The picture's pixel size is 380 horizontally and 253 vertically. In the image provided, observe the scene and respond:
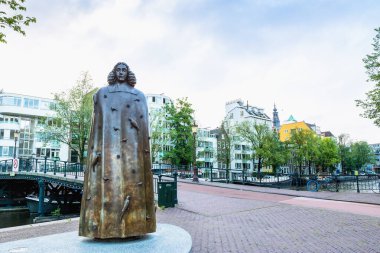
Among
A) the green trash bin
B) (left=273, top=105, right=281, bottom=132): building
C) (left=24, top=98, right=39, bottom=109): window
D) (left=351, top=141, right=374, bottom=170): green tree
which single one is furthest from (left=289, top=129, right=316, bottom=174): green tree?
(left=24, top=98, right=39, bottom=109): window

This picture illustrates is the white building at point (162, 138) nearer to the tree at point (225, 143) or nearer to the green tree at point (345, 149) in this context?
the tree at point (225, 143)

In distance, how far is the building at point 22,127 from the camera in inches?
2014

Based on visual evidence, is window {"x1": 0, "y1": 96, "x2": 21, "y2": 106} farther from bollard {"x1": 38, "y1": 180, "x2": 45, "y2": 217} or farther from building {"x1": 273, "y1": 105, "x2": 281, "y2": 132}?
building {"x1": 273, "y1": 105, "x2": 281, "y2": 132}

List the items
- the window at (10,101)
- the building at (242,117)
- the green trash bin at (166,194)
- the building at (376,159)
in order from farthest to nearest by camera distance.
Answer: the building at (376,159), the building at (242,117), the window at (10,101), the green trash bin at (166,194)

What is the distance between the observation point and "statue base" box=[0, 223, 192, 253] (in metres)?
4.72

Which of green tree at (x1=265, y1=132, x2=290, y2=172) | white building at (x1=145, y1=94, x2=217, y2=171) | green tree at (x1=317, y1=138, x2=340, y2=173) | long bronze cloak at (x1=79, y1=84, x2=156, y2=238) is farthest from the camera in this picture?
green tree at (x1=317, y1=138, x2=340, y2=173)

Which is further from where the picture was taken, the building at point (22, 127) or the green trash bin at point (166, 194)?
the building at point (22, 127)

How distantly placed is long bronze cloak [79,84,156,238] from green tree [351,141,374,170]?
314 feet

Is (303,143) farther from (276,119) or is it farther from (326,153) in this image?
(276,119)

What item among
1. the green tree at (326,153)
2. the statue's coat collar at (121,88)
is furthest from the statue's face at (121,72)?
the green tree at (326,153)

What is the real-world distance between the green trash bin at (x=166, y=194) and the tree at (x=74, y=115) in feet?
76.6

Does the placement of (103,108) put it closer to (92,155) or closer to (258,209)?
(92,155)

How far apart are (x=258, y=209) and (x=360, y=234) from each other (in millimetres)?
4661

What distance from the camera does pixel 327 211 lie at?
37.8 feet
